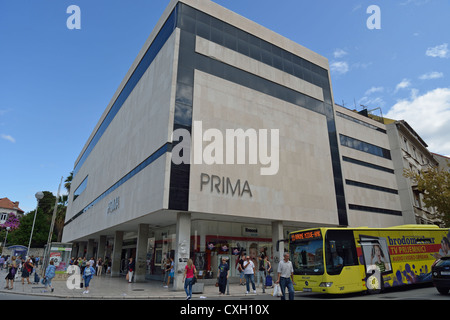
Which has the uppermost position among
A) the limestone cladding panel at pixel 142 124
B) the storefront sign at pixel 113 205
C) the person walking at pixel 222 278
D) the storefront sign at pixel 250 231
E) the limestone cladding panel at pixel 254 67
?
the limestone cladding panel at pixel 254 67

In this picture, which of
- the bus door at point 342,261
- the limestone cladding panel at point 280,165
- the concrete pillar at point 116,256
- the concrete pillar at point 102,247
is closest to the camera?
the bus door at point 342,261

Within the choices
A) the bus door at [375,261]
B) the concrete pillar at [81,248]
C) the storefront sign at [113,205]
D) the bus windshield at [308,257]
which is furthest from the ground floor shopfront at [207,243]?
the concrete pillar at [81,248]

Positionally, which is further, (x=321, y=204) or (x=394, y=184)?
(x=394, y=184)

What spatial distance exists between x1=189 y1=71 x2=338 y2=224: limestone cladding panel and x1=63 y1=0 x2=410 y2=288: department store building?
9 centimetres

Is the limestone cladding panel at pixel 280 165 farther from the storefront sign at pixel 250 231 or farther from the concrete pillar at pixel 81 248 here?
the concrete pillar at pixel 81 248

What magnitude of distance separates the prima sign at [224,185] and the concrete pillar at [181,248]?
2275mm

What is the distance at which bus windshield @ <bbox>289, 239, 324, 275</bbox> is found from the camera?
41.3 feet

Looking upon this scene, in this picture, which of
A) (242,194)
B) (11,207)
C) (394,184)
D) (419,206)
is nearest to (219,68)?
(242,194)

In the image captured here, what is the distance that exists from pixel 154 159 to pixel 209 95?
20.2 feet

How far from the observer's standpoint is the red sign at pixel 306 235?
1311 centimetres

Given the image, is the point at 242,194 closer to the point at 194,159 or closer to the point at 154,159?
the point at 194,159

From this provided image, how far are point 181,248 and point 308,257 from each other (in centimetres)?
810

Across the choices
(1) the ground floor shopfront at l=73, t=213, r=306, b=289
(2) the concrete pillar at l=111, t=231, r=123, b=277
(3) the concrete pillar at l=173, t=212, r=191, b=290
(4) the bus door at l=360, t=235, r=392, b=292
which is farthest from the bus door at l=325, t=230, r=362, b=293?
(2) the concrete pillar at l=111, t=231, r=123, b=277

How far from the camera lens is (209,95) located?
2122 cm
